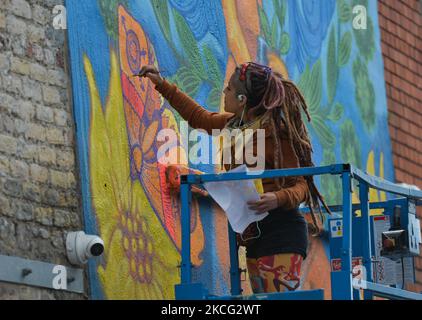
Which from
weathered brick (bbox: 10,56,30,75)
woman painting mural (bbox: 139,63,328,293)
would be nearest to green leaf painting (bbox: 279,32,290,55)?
woman painting mural (bbox: 139,63,328,293)

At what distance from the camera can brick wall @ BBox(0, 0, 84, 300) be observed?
705 centimetres

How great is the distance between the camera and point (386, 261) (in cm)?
704

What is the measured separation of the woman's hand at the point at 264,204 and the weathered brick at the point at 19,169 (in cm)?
151

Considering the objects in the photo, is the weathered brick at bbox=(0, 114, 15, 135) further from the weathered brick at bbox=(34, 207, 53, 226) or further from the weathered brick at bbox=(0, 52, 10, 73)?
the weathered brick at bbox=(34, 207, 53, 226)

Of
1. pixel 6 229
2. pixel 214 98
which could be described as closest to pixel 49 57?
pixel 6 229

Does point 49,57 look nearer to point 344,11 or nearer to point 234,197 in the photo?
point 234,197

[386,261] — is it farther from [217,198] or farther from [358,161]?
[358,161]

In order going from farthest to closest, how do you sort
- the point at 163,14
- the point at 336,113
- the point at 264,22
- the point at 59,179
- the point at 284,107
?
the point at 336,113 → the point at 264,22 → the point at 163,14 → the point at 59,179 → the point at 284,107

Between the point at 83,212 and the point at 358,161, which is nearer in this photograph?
the point at 83,212

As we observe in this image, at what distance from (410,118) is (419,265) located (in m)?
1.54

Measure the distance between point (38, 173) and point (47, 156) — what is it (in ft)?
0.45

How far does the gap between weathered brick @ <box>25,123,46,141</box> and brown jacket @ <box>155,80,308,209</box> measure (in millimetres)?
731

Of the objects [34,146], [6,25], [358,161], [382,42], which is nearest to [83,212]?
[34,146]

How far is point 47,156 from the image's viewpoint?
24.2 ft
